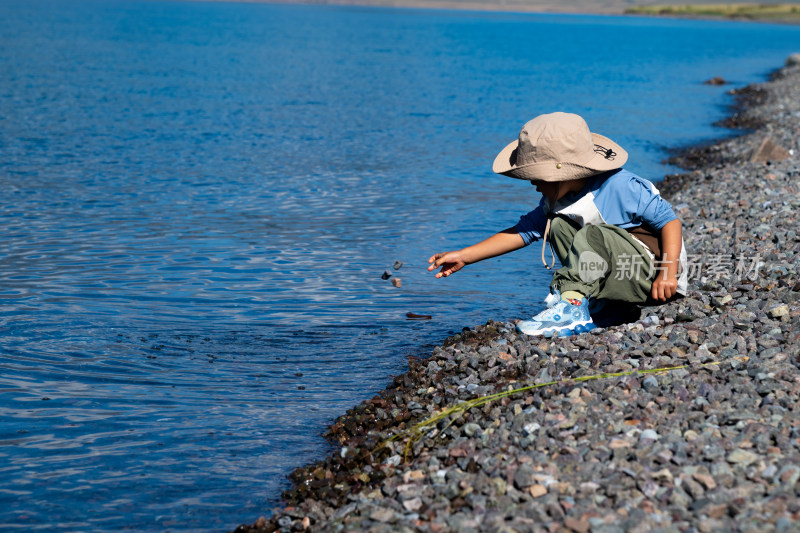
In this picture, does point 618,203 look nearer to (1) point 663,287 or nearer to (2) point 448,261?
(1) point 663,287

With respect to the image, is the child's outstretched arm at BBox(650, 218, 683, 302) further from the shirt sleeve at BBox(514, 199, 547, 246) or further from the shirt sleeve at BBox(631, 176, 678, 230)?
the shirt sleeve at BBox(514, 199, 547, 246)

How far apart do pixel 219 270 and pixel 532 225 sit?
5158 mm

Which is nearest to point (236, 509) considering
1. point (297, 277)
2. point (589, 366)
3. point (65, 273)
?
point (589, 366)

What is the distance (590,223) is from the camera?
602 cm

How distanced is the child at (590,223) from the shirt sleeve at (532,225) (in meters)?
0.04

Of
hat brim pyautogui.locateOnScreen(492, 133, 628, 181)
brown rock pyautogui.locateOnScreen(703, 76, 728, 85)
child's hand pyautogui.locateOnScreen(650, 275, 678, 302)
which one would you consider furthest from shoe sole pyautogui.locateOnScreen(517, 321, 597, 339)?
brown rock pyautogui.locateOnScreen(703, 76, 728, 85)

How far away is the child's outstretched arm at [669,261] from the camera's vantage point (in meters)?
5.89

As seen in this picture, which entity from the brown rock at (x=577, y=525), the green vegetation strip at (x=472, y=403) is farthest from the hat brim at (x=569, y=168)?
the brown rock at (x=577, y=525)

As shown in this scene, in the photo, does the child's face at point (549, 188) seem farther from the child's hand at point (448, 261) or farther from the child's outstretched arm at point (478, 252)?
the child's hand at point (448, 261)

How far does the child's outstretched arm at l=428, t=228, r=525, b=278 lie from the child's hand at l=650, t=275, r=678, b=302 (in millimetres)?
1074

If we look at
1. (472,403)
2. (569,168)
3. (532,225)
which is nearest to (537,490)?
(472,403)

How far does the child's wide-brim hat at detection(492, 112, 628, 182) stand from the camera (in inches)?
224

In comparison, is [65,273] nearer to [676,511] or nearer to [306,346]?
[306,346]

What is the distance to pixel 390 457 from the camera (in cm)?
526
